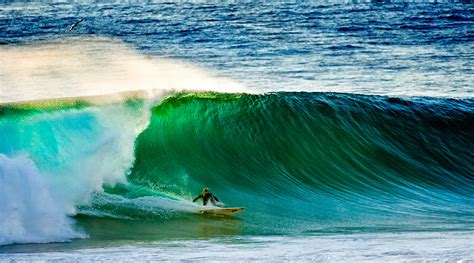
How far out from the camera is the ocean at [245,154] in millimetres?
11648

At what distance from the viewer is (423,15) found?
3619 centimetres

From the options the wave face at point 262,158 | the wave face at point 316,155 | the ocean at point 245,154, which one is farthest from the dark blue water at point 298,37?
the wave face at point 262,158

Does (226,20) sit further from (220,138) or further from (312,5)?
(220,138)

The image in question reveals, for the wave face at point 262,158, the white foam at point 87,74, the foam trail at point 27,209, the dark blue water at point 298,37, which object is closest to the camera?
the foam trail at point 27,209

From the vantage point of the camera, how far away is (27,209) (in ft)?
39.4

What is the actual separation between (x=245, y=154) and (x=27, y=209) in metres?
5.44

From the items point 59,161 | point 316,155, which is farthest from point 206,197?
point 316,155

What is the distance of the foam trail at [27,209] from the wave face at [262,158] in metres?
0.05

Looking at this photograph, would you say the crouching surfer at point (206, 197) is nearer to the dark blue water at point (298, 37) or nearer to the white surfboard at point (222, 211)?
the white surfboard at point (222, 211)

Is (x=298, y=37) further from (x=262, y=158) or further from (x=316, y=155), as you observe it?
(x=262, y=158)

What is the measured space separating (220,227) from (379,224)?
214 cm

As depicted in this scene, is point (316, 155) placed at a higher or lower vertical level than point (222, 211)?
higher

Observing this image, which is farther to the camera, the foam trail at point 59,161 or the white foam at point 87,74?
the white foam at point 87,74

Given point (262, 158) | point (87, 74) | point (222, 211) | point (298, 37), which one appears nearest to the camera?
point (222, 211)
